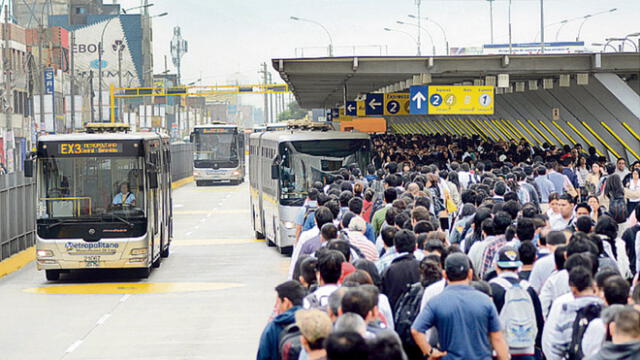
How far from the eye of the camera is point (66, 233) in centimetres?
1942

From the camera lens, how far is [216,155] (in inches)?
2184

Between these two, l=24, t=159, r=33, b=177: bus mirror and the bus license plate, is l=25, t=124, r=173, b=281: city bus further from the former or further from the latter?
l=24, t=159, r=33, b=177: bus mirror

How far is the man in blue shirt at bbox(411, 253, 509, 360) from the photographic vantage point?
7.52m

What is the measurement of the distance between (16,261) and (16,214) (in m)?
1.45

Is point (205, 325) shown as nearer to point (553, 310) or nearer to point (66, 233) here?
point (66, 233)

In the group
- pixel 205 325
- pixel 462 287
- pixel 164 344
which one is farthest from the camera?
pixel 205 325

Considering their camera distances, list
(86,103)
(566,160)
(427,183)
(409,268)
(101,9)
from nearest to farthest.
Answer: (409,268), (427,183), (566,160), (86,103), (101,9)

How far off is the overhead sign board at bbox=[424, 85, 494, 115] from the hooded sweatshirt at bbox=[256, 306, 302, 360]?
21378mm

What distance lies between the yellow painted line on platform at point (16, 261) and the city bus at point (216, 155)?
97.8 feet

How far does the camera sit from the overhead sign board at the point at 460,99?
28.6 m

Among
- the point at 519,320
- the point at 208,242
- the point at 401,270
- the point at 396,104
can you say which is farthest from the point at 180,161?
the point at 519,320

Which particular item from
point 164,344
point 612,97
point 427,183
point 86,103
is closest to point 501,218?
point 164,344

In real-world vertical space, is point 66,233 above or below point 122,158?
below

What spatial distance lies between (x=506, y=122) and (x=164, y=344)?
29.7 metres
